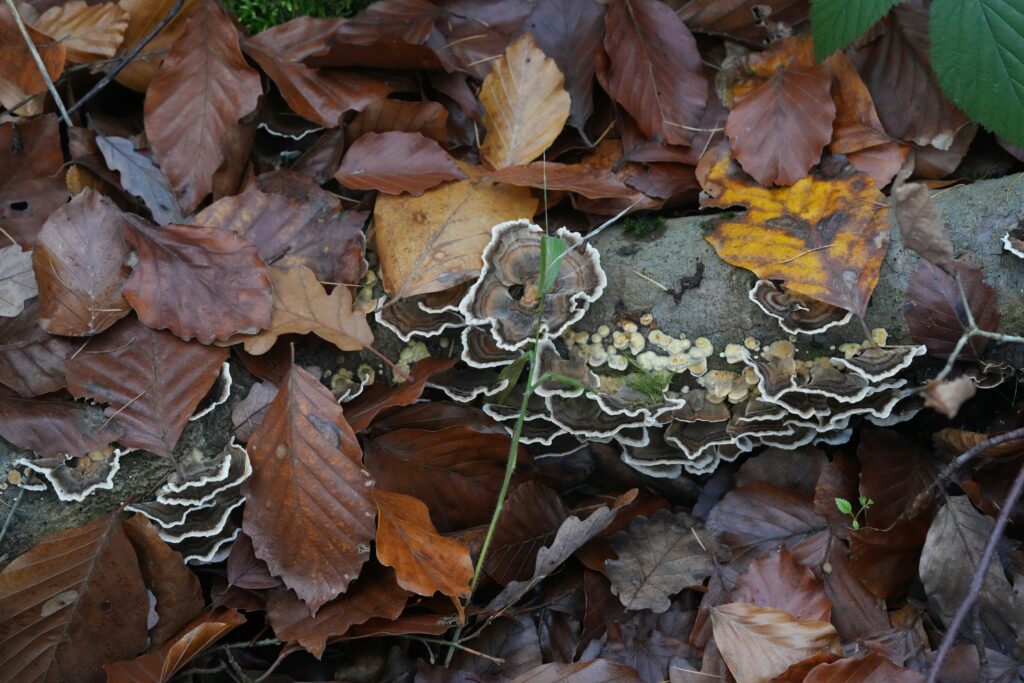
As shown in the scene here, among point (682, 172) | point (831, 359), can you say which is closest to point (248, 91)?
point (682, 172)

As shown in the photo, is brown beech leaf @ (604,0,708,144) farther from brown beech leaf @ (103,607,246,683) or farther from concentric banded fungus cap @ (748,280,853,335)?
brown beech leaf @ (103,607,246,683)

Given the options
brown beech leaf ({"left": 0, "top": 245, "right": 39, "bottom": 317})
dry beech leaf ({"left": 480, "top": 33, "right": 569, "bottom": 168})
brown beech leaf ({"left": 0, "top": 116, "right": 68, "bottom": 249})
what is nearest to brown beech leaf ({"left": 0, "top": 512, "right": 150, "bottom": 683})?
brown beech leaf ({"left": 0, "top": 245, "right": 39, "bottom": 317})

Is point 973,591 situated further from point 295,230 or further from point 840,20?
point 295,230

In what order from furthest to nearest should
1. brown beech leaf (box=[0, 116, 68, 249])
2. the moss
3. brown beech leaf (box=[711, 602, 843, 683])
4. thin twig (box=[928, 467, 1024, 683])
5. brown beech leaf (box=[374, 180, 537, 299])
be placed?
the moss → brown beech leaf (box=[0, 116, 68, 249]) → brown beech leaf (box=[374, 180, 537, 299]) → brown beech leaf (box=[711, 602, 843, 683]) → thin twig (box=[928, 467, 1024, 683])

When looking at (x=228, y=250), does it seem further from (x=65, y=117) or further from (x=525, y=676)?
(x=525, y=676)

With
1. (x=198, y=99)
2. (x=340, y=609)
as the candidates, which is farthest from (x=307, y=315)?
(x=198, y=99)
